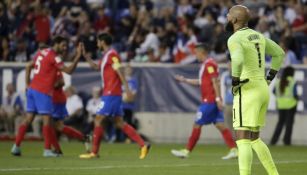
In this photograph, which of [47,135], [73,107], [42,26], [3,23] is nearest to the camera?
[47,135]

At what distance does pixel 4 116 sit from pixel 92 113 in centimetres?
245

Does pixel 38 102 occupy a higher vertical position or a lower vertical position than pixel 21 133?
higher

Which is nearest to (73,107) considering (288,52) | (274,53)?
(288,52)

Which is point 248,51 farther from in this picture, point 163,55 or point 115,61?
point 163,55

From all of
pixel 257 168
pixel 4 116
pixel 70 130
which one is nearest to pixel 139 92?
pixel 4 116

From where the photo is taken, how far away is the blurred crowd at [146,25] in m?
28.5

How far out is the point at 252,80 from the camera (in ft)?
42.5

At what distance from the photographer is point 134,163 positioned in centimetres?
1789

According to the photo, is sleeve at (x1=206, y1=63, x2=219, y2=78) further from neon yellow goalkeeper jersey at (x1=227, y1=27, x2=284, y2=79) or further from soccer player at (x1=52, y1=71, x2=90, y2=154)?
neon yellow goalkeeper jersey at (x1=227, y1=27, x2=284, y2=79)

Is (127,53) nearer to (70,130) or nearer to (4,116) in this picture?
A: (4,116)

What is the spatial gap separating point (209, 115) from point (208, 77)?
763mm

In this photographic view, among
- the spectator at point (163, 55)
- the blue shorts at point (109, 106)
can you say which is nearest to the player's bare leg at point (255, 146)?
the blue shorts at point (109, 106)

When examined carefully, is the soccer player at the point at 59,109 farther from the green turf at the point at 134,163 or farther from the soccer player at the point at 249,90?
the soccer player at the point at 249,90

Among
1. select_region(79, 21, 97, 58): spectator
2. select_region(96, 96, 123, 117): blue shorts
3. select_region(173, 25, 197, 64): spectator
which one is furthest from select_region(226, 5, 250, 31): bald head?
select_region(79, 21, 97, 58): spectator
